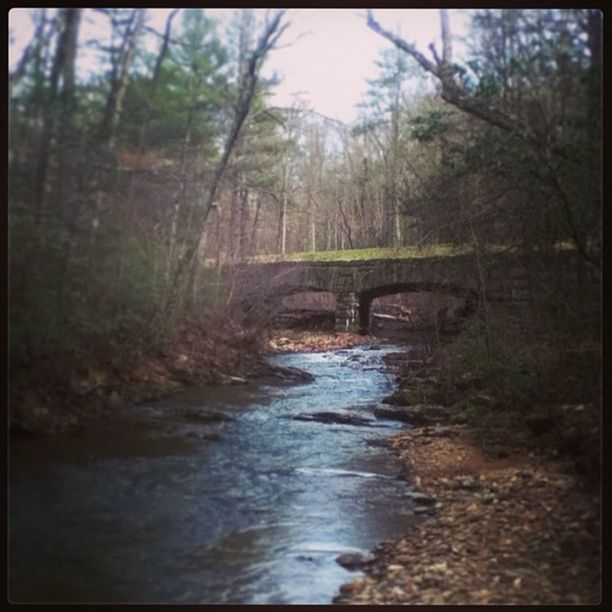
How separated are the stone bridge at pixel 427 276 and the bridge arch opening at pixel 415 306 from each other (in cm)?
1

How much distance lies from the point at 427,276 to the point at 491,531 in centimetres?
168

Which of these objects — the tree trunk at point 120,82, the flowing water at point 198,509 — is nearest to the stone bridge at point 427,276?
the flowing water at point 198,509

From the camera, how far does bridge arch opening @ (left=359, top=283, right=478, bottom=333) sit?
4047 millimetres

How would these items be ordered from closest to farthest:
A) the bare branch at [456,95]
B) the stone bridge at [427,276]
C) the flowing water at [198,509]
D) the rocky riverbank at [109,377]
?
the flowing water at [198,509] → the rocky riverbank at [109,377] → the bare branch at [456,95] → the stone bridge at [427,276]

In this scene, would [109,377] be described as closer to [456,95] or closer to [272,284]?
[272,284]

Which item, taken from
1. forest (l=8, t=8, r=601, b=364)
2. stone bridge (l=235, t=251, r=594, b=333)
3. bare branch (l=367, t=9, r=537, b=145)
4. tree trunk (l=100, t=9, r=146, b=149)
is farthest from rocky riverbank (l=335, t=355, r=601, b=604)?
tree trunk (l=100, t=9, r=146, b=149)

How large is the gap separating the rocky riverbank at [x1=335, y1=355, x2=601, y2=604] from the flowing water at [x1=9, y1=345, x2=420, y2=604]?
6.0 inches

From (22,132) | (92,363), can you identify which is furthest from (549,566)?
(22,132)

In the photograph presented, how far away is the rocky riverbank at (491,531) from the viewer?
8.73 feet

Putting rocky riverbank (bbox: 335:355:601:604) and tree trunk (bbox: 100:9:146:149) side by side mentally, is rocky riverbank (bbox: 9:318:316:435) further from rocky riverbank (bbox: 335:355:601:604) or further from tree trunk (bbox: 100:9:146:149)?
rocky riverbank (bbox: 335:355:601:604)

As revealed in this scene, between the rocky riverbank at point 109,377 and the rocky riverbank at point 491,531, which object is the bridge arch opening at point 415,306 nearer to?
the rocky riverbank at point 491,531

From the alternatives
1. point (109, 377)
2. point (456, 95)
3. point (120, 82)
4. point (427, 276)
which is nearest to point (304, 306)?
point (427, 276)

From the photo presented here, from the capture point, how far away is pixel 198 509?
114 inches
